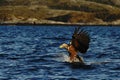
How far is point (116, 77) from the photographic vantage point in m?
24.6

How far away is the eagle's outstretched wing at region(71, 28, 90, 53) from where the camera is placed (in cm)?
3008

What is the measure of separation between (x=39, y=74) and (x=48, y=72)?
1.05 metres

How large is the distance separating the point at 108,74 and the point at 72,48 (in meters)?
5.07

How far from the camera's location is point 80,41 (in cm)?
3022

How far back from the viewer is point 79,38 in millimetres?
30125

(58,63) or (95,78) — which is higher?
(95,78)

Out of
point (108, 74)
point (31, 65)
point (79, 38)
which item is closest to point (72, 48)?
point (79, 38)

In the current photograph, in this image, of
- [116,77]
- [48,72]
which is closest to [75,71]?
[48,72]

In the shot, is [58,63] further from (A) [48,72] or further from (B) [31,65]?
(A) [48,72]

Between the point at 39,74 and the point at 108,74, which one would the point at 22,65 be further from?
the point at 108,74

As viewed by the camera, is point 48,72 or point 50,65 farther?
point 50,65

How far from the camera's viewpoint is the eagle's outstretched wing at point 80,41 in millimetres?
30078

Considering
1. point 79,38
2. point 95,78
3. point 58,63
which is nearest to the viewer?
point 95,78

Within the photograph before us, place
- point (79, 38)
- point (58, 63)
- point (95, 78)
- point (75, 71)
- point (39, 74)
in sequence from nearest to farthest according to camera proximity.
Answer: point (95, 78), point (39, 74), point (75, 71), point (79, 38), point (58, 63)
